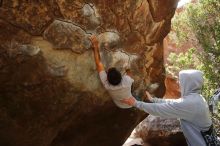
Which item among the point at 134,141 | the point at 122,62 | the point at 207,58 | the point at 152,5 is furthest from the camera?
the point at 134,141

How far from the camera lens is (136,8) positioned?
6.65 metres

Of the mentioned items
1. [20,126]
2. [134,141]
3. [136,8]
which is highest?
[136,8]

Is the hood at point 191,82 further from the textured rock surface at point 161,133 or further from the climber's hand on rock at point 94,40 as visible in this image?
the textured rock surface at point 161,133

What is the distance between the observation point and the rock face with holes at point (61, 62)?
17.7ft

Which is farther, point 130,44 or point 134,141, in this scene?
point 134,141

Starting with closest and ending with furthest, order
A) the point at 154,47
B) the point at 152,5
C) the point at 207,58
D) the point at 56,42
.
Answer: the point at 56,42 → the point at 152,5 → the point at 154,47 → the point at 207,58

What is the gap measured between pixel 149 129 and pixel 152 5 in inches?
182

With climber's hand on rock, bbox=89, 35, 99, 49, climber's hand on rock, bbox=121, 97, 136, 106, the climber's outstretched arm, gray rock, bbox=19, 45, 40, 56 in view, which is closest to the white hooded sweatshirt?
climber's hand on rock, bbox=121, 97, 136, 106

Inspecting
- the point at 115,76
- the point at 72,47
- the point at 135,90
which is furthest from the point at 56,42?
the point at 135,90

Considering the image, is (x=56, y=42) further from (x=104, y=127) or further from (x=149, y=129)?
(x=149, y=129)

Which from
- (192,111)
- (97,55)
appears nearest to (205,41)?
(97,55)

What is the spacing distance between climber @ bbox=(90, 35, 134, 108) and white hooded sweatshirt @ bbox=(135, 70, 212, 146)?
595mm

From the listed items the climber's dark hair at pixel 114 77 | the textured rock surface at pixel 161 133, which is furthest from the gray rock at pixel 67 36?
the textured rock surface at pixel 161 133

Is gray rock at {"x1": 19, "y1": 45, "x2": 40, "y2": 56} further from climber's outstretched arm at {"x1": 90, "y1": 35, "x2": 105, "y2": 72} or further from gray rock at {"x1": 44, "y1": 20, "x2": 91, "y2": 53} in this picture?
climber's outstretched arm at {"x1": 90, "y1": 35, "x2": 105, "y2": 72}
